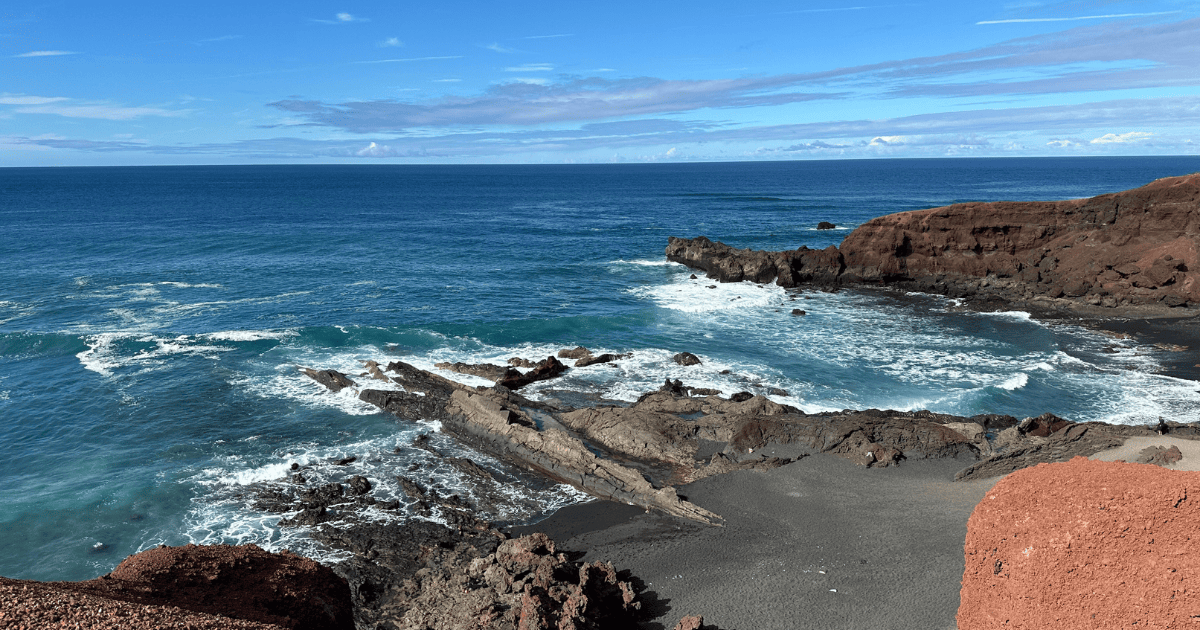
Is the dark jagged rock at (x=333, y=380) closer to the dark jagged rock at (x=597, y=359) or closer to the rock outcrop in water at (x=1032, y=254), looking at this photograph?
the dark jagged rock at (x=597, y=359)

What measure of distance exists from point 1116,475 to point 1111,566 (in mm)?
1219

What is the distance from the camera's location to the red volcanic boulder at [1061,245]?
3997 cm

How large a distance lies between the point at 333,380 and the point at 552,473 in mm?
13487

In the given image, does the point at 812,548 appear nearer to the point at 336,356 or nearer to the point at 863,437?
the point at 863,437

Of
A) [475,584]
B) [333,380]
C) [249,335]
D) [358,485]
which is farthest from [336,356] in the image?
[475,584]

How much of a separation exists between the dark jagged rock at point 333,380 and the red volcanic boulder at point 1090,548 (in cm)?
2580

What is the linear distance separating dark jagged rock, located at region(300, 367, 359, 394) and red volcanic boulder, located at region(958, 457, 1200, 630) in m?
25.8

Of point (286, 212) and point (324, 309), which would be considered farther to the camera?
point (286, 212)

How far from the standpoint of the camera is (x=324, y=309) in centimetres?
4322

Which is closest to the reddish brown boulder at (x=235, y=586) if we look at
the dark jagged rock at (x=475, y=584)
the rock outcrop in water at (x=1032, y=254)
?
the dark jagged rock at (x=475, y=584)

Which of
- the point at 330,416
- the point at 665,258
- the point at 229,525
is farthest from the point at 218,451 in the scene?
the point at 665,258

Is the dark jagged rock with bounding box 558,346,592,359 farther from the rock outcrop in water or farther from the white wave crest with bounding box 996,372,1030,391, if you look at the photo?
the rock outcrop in water

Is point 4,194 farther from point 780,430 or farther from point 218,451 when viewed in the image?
point 780,430

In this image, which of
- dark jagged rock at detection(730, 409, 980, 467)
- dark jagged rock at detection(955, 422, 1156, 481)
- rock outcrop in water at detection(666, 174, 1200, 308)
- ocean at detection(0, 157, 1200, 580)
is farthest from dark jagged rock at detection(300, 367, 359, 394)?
rock outcrop in water at detection(666, 174, 1200, 308)
